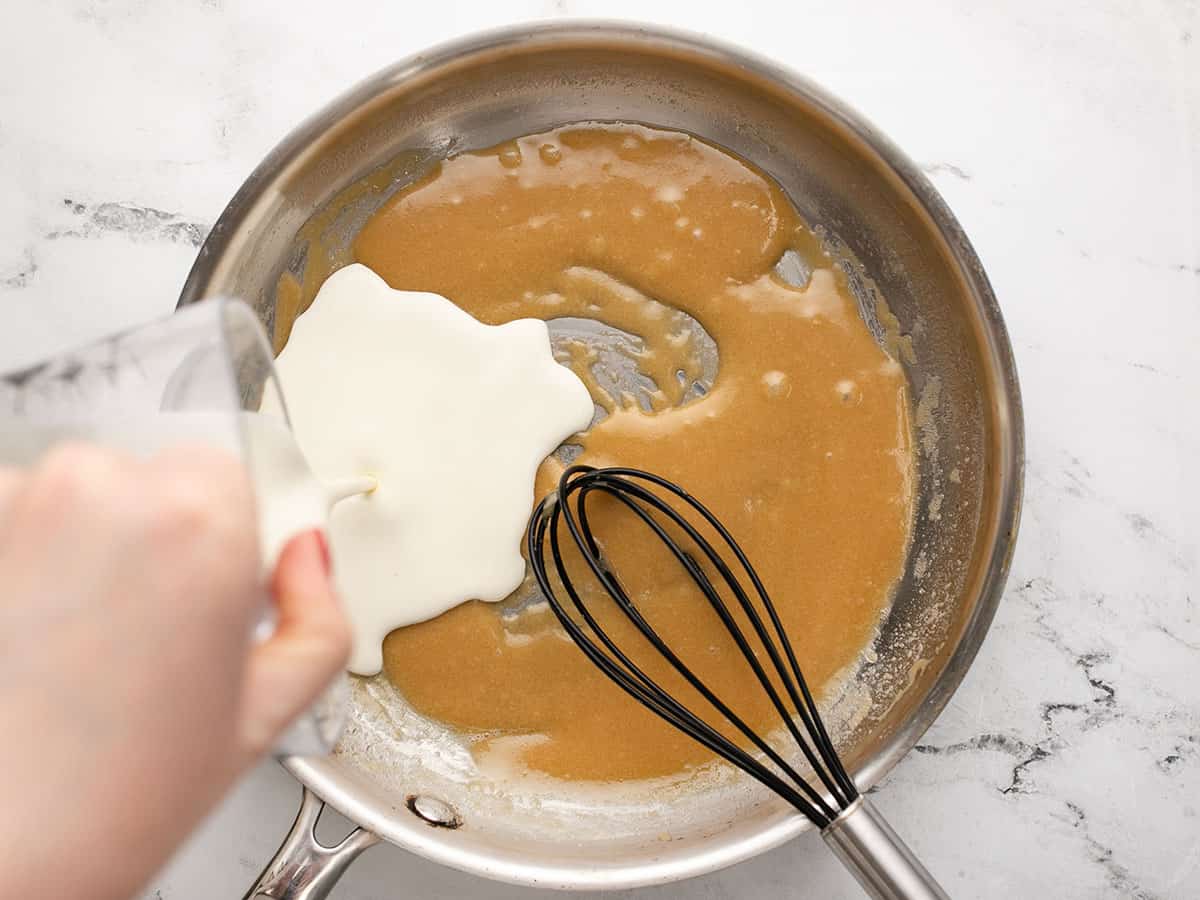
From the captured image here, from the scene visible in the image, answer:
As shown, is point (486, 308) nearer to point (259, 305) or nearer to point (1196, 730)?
point (259, 305)

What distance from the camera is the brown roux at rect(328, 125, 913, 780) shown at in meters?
0.95

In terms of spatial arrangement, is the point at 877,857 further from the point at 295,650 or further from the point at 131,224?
the point at 131,224

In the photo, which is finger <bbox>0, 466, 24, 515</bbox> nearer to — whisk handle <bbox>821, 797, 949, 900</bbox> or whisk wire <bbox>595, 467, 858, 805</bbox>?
whisk wire <bbox>595, 467, 858, 805</bbox>

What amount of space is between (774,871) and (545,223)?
692 mm

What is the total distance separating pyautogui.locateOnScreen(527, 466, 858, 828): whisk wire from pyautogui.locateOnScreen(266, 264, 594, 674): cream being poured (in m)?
0.06

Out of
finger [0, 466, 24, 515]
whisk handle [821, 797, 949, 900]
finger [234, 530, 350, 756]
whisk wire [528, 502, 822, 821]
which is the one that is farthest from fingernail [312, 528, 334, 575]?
whisk handle [821, 797, 949, 900]

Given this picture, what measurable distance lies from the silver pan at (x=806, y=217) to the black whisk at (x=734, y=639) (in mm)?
58

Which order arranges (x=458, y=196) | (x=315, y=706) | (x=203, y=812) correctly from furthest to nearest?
(x=458, y=196) < (x=315, y=706) < (x=203, y=812)

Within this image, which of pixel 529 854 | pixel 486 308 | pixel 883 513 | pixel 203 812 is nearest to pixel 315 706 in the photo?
pixel 203 812

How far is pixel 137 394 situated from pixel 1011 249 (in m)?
0.83

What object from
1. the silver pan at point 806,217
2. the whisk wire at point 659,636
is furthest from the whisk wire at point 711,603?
the silver pan at point 806,217

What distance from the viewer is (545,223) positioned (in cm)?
97

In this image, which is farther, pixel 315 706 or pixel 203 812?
pixel 315 706

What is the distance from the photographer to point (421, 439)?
0.94 metres
